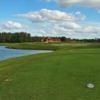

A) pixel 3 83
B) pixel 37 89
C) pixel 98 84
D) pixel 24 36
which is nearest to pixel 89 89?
pixel 98 84

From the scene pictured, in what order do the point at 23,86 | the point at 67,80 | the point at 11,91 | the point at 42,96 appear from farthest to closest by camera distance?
1. the point at 67,80
2. the point at 23,86
3. the point at 11,91
4. the point at 42,96

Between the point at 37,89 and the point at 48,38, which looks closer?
the point at 37,89

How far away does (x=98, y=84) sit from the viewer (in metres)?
13.1

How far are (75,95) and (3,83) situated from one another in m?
4.10

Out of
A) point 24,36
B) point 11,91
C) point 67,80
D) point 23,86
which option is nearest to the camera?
point 11,91

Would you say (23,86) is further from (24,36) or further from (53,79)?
(24,36)

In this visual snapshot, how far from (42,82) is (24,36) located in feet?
605

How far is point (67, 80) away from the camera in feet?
47.0

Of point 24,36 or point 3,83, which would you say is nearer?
point 3,83

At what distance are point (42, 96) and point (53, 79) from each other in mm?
3639

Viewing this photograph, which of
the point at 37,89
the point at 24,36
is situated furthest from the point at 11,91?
the point at 24,36

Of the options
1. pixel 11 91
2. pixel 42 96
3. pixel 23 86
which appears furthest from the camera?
pixel 23 86

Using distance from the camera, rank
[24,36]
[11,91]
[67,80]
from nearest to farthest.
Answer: [11,91]
[67,80]
[24,36]

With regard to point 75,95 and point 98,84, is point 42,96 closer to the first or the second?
point 75,95
